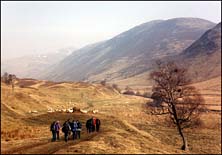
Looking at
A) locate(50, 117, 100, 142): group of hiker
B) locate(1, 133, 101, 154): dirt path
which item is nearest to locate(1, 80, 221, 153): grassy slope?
locate(1, 133, 101, 154): dirt path

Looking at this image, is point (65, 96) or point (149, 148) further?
point (65, 96)

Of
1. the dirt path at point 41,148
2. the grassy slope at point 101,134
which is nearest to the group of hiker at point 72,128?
the grassy slope at point 101,134

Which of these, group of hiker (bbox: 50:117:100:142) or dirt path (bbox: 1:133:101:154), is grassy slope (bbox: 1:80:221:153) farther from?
group of hiker (bbox: 50:117:100:142)

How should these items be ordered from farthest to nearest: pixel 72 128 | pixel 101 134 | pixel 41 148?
pixel 72 128 < pixel 101 134 < pixel 41 148

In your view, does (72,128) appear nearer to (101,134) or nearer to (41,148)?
(101,134)

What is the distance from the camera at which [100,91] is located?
554ft

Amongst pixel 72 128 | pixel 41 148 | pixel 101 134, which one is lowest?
pixel 41 148

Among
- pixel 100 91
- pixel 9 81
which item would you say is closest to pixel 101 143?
pixel 9 81

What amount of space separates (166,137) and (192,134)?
575 cm

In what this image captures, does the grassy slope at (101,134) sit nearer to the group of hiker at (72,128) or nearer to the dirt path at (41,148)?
the dirt path at (41,148)

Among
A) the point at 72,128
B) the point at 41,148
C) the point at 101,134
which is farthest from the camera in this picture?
the point at 72,128

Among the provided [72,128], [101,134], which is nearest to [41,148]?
[72,128]

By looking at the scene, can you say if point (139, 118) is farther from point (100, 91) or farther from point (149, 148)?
point (100, 91)

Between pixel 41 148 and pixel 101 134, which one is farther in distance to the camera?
pixel 101 134
